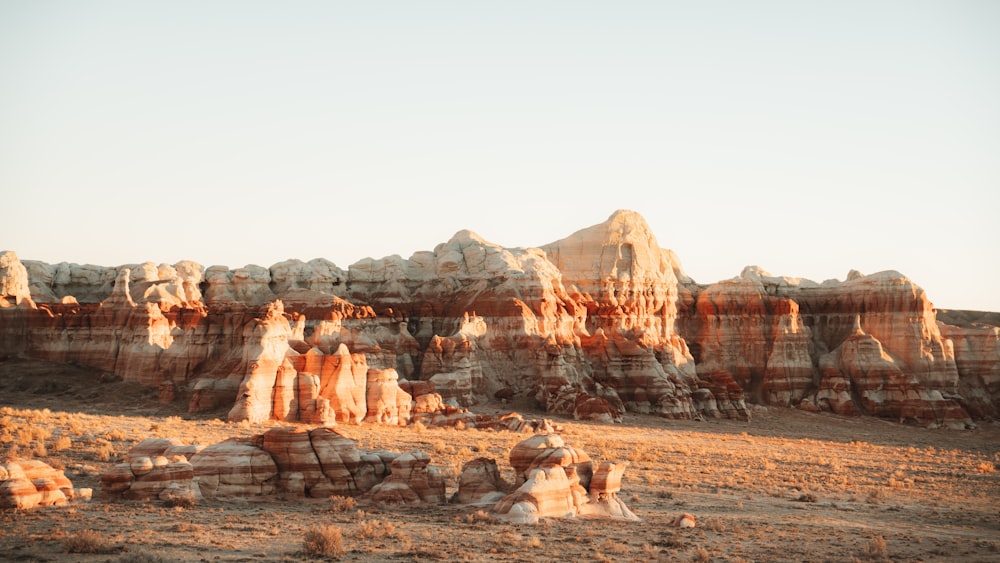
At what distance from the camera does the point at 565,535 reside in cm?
1788

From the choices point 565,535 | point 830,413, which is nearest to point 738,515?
point 565,535

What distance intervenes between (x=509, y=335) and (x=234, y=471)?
113 ft

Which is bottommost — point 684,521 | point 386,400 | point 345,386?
point 684,521

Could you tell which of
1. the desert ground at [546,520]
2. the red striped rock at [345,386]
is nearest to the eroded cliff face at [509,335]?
the red striped rock at [345,386]

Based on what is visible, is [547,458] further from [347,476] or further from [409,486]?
[347,476]

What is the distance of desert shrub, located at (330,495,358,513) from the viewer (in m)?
20.0

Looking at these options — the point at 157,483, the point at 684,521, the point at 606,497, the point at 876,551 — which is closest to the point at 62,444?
the point at 157,483

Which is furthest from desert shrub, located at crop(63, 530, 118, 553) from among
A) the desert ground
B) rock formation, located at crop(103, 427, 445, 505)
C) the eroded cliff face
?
the eroded cliff face

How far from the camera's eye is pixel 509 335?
54.6 meters

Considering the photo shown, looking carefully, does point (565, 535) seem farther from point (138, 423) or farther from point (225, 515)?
point (138, 423)

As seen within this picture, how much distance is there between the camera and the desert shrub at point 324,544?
50.9 feet

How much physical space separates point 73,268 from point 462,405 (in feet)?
92.7

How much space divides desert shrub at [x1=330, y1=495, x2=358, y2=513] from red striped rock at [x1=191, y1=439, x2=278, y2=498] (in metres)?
1.81

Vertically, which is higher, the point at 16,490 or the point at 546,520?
the point at 16,490
